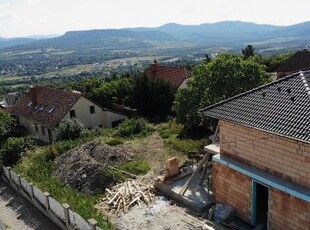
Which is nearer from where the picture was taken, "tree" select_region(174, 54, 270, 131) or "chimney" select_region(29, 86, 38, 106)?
"tree" select_region(174, 54, 270, 131)

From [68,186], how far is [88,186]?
131 centimetres

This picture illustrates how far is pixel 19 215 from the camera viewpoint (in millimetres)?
20469

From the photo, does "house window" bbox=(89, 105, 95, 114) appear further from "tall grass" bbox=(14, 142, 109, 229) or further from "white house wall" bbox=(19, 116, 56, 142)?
"tall grass" bbox=(14, 142, 109, 229)

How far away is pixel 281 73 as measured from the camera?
42.8m

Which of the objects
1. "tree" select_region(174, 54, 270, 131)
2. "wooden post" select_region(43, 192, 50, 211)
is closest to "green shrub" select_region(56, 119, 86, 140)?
"tree" select_region(174, 54, 270, 131)

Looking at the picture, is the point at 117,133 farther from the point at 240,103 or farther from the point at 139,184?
the point at 240,103

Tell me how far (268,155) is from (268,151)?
16cm

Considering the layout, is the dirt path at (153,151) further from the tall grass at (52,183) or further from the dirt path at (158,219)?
the tall grass at (52,183)

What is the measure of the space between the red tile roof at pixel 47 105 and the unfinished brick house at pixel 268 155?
1960 centimetres

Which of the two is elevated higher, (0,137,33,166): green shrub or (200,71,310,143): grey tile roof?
(200,71,310,143): grey tile roof

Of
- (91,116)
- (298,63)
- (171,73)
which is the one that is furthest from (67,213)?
(298,63)

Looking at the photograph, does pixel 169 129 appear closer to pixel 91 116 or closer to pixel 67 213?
pixel 91 116

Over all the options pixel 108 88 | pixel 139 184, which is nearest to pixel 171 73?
pixel 108 88

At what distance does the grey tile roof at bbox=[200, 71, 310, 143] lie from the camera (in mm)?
14000
